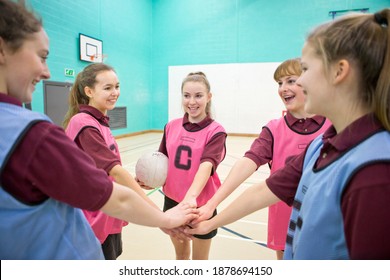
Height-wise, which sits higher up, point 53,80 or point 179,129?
point 53,80

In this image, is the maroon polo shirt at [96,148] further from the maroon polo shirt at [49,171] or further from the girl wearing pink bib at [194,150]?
the maroon polo shirt at [49,171]

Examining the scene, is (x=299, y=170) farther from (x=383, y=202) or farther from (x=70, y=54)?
(x=70, y=54)

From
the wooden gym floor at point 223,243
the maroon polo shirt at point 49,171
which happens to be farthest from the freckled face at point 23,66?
the wooden gym floor at point 223,243

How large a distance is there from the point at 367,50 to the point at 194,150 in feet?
4.32

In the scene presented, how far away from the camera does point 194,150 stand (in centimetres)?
199

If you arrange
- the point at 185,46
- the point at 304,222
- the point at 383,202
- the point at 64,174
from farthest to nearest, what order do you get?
the point at 185,46 → the point at 304,222 → the point at 64,174 → the point at 383,202

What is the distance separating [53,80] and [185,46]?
528 cm

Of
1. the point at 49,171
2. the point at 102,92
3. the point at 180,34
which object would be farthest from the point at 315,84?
the point at 180,34

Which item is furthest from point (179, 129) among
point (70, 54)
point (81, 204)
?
point (70, 54)

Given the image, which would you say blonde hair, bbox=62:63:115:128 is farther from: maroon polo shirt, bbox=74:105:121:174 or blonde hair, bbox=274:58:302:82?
blonde hair, bbox=274:58:302:82

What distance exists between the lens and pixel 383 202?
670 mm

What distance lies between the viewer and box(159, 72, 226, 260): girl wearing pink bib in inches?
77.8

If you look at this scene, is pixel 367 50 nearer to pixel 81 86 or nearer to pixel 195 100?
pixel 195 100

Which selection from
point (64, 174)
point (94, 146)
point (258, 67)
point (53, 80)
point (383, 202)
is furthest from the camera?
point (258, 67)
